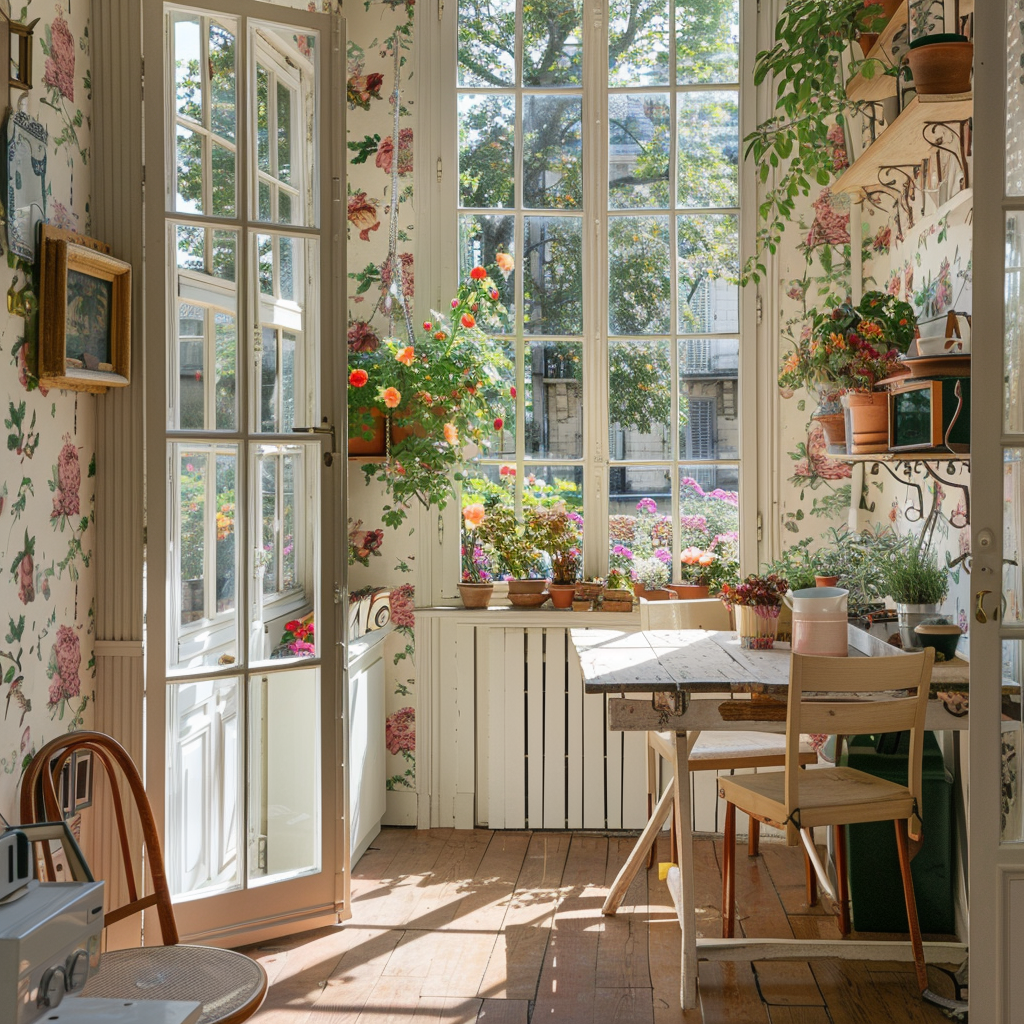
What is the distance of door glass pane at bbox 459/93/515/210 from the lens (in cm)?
423

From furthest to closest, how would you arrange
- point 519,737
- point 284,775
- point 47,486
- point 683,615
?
1. point 519,737
2. point 683,615
3. point 284,775
4. point 47,486

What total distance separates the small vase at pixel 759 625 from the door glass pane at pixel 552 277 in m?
1.56

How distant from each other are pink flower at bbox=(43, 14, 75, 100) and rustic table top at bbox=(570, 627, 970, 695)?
6.76 feet

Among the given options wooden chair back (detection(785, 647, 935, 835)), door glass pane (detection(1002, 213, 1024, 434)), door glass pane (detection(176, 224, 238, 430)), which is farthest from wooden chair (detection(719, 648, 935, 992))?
door glass pane (detection(176, 224, 238, 430))

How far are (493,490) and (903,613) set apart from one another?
1798mm

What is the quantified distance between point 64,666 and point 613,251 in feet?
8.77

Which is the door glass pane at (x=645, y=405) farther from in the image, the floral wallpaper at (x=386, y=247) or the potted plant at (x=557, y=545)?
the floral wallpaper at (x=386, y=247)

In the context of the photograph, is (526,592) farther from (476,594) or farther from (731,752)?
(731,752)

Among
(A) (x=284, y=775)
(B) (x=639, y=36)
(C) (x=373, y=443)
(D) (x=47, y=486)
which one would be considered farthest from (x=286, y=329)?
(B) (x=639, y=36)

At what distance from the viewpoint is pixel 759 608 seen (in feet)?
10.5

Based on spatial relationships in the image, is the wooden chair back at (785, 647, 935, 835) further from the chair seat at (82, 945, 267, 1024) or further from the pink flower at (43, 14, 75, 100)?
the pink flower at (43, 14, 75, 100)

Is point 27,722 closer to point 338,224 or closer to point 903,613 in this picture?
point 338,224

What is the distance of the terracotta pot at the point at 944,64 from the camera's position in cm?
271

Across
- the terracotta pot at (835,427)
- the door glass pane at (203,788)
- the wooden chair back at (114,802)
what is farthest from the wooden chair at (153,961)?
the terracotta pot at (835,427)
